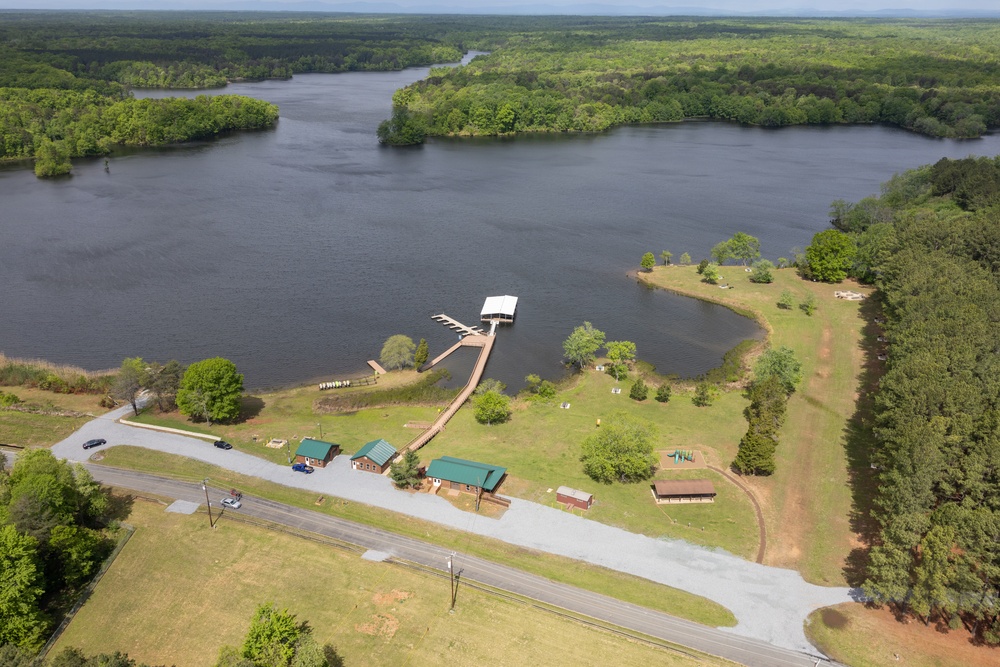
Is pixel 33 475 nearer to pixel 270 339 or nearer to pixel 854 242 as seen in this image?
pixel 270 339

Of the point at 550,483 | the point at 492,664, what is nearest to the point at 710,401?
the point at 550,483

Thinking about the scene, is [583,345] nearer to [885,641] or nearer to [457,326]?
[457,326]

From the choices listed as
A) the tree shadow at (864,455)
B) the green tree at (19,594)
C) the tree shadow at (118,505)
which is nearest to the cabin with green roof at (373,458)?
the tree shadow at (118,505)

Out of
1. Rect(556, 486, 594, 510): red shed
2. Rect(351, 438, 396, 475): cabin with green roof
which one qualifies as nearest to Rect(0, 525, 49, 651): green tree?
Rect(351, 438, 396, 475): cabin with green roof

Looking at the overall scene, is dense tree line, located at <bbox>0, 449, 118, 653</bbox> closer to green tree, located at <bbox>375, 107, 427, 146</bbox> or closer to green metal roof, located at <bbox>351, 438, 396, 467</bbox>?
green metal roof, located at <bbox>351, 438, 396, 467</bbox>

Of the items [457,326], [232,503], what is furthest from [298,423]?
[457,326]

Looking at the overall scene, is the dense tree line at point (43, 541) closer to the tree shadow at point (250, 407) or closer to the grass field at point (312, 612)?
the grass field at point (312, 612)
